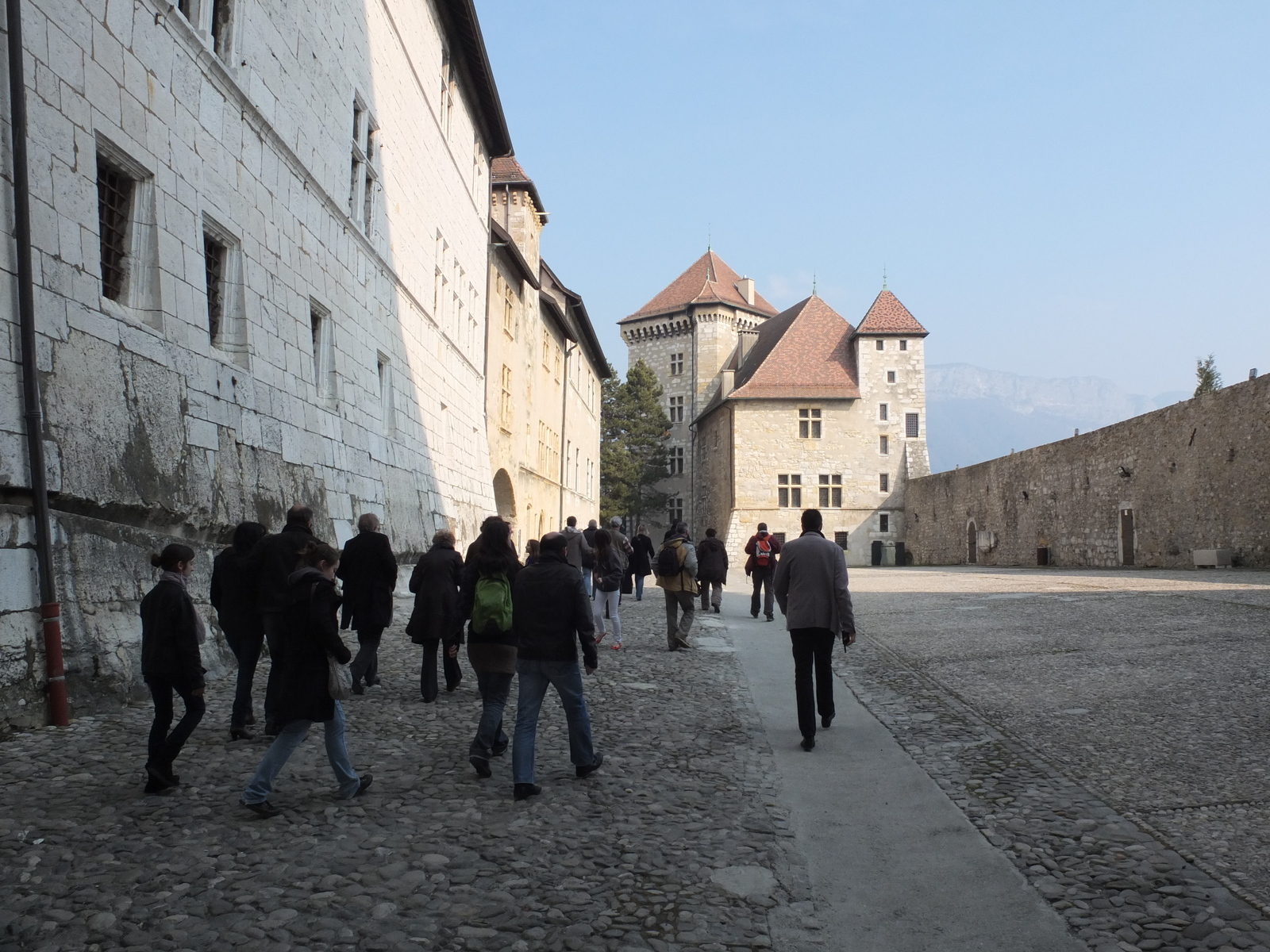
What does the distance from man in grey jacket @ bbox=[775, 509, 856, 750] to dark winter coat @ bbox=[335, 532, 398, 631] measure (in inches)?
122

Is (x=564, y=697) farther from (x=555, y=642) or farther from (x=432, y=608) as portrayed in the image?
(x=432, y=608)

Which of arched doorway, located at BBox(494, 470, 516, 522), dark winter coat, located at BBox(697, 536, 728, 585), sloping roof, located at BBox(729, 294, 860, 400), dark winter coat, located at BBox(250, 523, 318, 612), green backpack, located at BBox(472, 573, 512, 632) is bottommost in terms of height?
dark winter coat, located at BBox(697, 536, 728, 585)

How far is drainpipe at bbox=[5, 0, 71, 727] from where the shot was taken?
643 cm

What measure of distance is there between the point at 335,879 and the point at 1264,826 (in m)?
4.01

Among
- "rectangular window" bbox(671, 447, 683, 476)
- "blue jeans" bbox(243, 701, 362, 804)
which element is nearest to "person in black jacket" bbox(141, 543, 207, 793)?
"blue jeans" bbox(243, 701, 362, 804)

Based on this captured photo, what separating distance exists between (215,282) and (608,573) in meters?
5.42

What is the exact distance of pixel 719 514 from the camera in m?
60.8

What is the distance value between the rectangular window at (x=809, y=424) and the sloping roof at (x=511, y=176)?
80.6 feet

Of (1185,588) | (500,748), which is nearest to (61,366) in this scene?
(500,748)

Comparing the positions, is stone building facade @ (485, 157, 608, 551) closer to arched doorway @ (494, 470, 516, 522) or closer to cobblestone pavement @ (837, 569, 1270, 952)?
arched doorway @ (494, 470, 516, 522)

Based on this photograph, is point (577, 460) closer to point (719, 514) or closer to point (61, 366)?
point (719, 514)

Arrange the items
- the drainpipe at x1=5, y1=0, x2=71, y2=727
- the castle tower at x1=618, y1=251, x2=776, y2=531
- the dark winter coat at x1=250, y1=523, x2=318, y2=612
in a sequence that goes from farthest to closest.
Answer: the castle tower at x1=618, y1=251, x2=776, y2=531
the dark winter coat at x1=250, y1=523, x2=318, y2=612
the drainpipe at x1=5, y1=0, x2=71, y2=727

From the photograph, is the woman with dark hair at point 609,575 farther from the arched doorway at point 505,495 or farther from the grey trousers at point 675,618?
the arched doorway at point 505,495

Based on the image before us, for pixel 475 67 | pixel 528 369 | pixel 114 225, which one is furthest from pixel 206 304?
pixel 528 369
